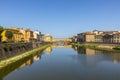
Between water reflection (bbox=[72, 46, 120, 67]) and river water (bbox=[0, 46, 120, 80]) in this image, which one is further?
water reflection (bbox=[72, 46, 120, 67])

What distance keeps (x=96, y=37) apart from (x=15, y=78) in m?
151

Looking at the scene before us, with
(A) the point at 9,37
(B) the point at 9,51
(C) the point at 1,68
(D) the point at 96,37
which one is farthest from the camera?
(D) the point at 96,37

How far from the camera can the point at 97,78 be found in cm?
2500

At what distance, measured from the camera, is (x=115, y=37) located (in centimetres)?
13275

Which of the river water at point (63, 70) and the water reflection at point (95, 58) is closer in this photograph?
the river water at point (63, 70)

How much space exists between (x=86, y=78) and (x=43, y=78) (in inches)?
211

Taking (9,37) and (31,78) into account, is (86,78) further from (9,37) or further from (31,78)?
(9,37)

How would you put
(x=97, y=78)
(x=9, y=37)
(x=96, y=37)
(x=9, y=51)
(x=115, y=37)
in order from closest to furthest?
(x=97, y=78)
(x=9, y=51)
(x=9, y=37)
(x=115, y=37)
(x=96, y=37)

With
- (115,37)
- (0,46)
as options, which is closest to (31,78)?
(0,46)

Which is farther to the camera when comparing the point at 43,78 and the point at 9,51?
the point at 9,51

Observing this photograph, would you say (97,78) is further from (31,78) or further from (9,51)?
(9,51)

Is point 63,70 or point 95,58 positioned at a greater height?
point 63,70

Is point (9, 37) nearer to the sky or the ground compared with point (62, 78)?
nearer to the sky

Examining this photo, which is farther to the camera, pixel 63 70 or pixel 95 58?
pixel 95 58
